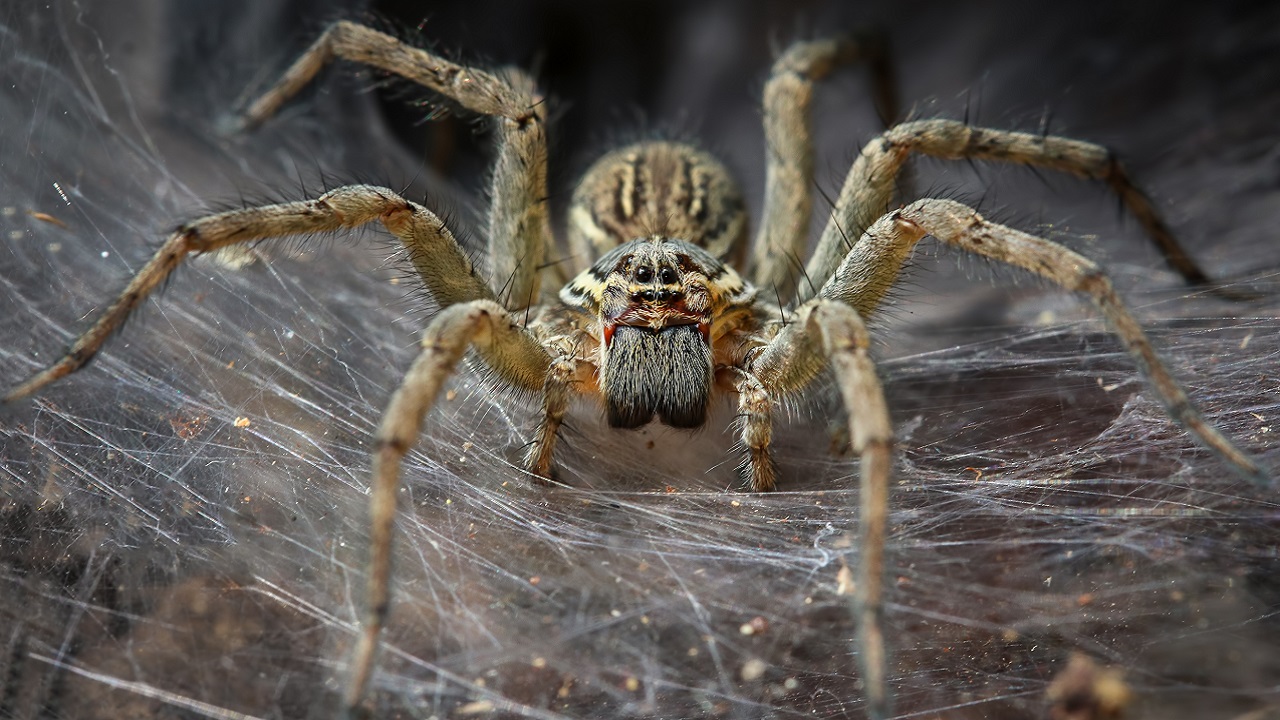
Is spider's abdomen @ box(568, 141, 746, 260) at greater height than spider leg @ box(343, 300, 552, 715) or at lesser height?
greater

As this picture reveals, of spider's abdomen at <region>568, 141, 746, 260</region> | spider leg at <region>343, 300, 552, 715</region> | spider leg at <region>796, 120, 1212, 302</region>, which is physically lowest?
spider leg at <region>343, 300, 552, 715</region>

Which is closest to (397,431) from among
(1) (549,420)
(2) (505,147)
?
(1) (549,420)

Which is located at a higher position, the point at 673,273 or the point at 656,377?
the point at 673,273

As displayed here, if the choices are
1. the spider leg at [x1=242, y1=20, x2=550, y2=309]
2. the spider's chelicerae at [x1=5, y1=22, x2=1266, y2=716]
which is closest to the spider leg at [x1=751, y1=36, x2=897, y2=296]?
the spider's chelicerae at [x1=5, y1=22, x2=1266, y2=716]

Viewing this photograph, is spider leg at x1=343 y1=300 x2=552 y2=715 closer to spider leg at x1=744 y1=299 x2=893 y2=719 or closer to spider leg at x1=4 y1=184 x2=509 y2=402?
spider leg at x1=4 y1=184 x2=509 y2=402

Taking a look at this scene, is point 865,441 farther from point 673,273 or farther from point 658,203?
point 658,203

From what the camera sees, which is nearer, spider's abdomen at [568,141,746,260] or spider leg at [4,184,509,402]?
spider leg at [4,184,509,402]

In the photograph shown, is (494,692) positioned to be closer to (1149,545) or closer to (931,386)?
(1149,545)

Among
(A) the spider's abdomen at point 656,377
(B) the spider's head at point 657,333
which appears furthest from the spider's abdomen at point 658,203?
(A) the spider's abdomen at point 656,377
